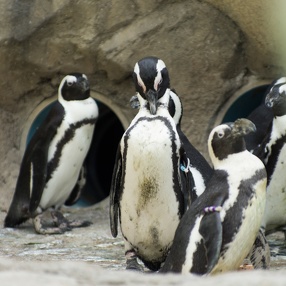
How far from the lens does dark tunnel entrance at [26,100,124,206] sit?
23.4ft

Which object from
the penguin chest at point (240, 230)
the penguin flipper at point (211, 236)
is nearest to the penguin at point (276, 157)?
the penguin chest at point (240, 230)

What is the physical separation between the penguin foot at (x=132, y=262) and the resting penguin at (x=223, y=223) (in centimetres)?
47

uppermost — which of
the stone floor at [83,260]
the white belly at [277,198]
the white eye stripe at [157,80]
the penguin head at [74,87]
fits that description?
the penguin head at [74,87]

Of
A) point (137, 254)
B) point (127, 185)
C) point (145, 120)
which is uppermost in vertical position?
point (145, 120)

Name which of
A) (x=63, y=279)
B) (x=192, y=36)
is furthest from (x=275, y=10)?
(x=63, y=279)

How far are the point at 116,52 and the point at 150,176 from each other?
1.79 meters

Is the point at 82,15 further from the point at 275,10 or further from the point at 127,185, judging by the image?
the point at 127,185

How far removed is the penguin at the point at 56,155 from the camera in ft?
18.0

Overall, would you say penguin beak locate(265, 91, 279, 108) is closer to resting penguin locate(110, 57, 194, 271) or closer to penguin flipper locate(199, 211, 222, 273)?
resting penguin locate(110, 57, 194, 271)

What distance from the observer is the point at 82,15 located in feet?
18.3

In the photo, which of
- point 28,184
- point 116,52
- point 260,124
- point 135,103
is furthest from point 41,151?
point 260,124

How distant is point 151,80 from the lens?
421 centimetres

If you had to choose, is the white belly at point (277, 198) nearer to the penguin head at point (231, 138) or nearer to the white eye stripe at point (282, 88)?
the white eye stripe at point (282, 88)

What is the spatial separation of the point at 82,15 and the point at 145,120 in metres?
1.58
